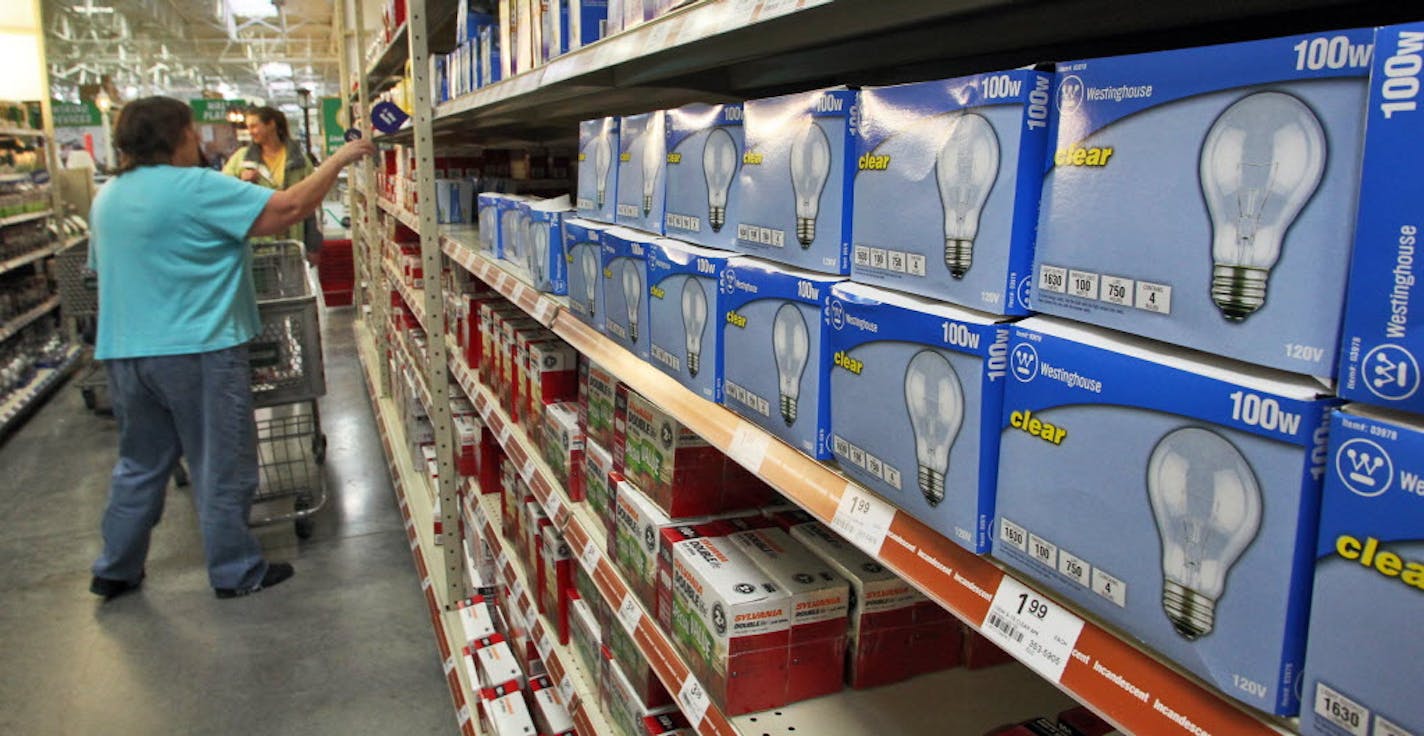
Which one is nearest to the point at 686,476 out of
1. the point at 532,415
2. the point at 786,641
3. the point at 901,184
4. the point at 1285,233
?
the point at 786,641

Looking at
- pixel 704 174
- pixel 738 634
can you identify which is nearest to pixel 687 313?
pixel 704 174

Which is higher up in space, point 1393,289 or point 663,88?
point 663,88

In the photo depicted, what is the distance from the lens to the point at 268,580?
353cm

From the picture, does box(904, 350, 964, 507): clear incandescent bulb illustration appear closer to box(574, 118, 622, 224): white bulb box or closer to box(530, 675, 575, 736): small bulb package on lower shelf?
box(574, 118, 622, 224): white bulb box

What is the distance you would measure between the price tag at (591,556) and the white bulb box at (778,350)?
61 centimetres

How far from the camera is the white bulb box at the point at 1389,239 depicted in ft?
1.47

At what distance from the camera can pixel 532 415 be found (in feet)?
7.15

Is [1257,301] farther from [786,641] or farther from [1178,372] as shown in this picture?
[786,641]

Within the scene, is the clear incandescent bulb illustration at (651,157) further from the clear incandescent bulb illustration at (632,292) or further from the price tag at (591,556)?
the price tag at (591,556)

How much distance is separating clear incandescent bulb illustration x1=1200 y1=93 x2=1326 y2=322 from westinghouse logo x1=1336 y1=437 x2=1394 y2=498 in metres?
0.10

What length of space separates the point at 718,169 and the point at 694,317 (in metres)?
0.19

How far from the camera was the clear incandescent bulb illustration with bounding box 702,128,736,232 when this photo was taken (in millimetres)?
1144

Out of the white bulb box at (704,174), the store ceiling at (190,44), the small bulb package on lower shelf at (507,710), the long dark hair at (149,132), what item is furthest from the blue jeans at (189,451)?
the store ceiling at (190,44)

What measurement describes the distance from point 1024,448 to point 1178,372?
15cm
